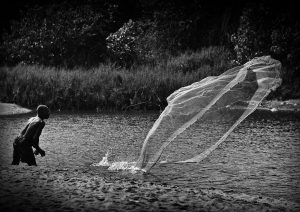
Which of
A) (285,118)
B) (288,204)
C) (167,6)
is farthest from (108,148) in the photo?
(167,6)

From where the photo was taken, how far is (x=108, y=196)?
4.66 meters

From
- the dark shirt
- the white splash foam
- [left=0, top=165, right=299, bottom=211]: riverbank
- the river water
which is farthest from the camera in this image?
the white splash foam

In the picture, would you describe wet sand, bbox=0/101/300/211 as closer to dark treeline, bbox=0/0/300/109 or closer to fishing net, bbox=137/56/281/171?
fishing net, bbox=137/56/281/171

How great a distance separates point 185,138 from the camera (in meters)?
8.45

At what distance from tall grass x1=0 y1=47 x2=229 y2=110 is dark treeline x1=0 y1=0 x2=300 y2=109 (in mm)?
3306

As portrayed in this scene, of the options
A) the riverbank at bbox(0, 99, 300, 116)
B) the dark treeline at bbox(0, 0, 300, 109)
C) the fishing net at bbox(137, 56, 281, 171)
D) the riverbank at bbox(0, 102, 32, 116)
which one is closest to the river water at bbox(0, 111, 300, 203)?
the fishing net at bbox(137, 56, 281, 171)

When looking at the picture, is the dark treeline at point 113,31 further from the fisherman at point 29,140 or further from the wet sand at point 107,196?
the wet sand at point 107,196

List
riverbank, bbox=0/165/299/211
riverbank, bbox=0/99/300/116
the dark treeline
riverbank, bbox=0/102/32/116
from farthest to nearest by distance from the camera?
the dark treeline, riverbank, bbox=0/99/300/116, riverbank, bbox=0/102/32/116, riverbank, bbox=0/165/299/211

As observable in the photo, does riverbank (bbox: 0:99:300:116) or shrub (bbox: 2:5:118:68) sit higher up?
shrub (bbox: 2:5:118:68)

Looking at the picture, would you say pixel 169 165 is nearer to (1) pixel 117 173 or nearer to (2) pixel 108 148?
(1) pixel 117 173

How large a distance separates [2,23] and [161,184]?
69.1 ft

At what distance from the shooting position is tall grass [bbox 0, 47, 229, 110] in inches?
575

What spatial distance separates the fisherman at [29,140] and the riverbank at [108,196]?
9.4 inches

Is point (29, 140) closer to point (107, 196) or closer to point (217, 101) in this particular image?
point (107, 196)
